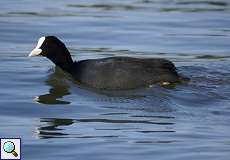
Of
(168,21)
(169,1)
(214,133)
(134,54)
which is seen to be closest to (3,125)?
(214,133)

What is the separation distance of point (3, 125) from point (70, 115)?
0.90 m

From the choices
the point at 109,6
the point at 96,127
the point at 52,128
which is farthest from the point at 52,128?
the point at 109,6

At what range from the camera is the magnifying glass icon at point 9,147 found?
25.9ft

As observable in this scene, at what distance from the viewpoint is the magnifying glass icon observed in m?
7.90

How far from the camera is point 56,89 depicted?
11.7 m

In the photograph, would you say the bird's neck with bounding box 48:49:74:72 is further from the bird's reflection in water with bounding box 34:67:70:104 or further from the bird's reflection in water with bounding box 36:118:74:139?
the bird's reflection in water with bounding box 36:118:74:139

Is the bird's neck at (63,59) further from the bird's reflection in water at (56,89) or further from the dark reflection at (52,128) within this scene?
the dark reflection at (52,128)

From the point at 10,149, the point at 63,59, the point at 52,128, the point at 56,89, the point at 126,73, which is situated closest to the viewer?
the point at 10,149

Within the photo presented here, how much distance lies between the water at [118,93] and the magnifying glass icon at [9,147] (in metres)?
0.17

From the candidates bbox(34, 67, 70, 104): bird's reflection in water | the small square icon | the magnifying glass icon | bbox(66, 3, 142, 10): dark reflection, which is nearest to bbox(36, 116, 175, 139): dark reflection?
the small square icon

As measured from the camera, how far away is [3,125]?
30.6 feet

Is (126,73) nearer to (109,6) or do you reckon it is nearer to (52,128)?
(52,128)

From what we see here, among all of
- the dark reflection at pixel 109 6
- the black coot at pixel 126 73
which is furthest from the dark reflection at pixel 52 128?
the dark reflection at pixel 109 6

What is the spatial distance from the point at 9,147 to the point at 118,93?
11.2 feet
